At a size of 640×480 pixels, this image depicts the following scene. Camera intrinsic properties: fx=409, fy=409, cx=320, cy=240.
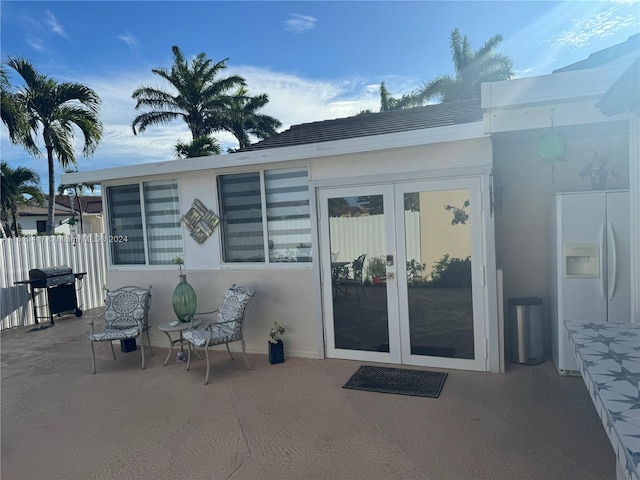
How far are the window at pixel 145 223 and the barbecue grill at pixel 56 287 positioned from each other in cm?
285

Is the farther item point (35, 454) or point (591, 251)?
point (591, 251)

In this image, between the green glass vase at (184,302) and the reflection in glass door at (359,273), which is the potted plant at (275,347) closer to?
the reflection in glass door at (359,273)

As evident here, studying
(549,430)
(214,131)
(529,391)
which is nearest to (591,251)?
(529,391)

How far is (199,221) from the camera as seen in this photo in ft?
19.4

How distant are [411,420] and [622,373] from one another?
1.97 m

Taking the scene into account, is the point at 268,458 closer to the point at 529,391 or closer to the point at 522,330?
the point at 529,391

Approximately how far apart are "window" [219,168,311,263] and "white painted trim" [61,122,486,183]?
0.99 feet

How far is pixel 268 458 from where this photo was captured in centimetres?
310

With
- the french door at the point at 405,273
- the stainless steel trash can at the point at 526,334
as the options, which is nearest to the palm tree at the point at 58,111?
the french door at the point at 405,273

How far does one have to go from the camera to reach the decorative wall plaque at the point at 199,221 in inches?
229

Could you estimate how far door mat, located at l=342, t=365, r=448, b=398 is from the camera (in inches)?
163

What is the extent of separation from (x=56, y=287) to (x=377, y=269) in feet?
24.1

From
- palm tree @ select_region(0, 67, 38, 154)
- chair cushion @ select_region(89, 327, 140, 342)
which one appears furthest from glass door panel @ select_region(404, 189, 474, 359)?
palm tree @ select_region(0, 67, 38, 154)

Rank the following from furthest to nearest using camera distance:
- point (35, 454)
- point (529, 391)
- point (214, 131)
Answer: point (214, 131)
point (529, 391)
point (35, 454)
